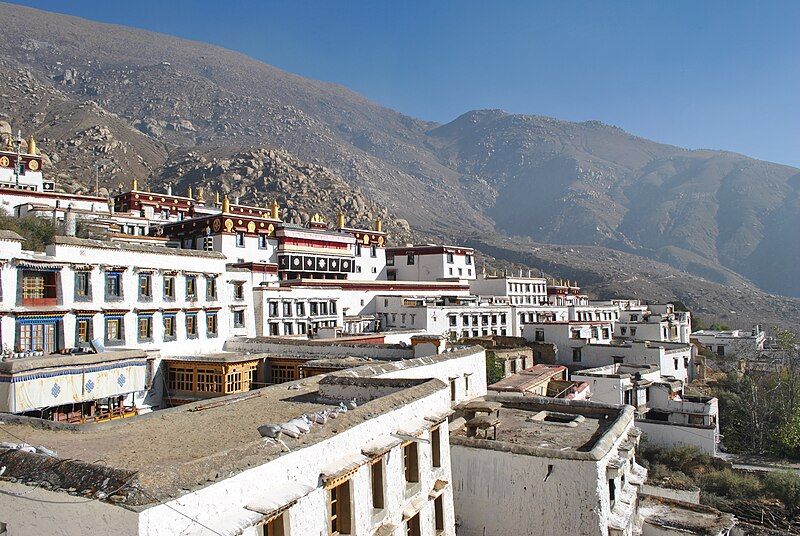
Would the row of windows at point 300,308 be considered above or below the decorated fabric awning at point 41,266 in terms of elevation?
below

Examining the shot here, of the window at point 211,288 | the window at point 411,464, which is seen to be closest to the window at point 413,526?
the window at point 411,464

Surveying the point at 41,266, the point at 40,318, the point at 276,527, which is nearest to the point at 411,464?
the point at 276,527

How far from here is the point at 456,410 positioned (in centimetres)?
1571

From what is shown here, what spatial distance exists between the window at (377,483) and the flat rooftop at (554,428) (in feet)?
13.5

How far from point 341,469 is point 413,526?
334 cm

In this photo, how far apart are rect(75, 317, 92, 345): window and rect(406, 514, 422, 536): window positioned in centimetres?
1513

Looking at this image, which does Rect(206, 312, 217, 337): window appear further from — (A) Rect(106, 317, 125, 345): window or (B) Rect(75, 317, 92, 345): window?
(B) Rect(75, 317, 92, 345): window

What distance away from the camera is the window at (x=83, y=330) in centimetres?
2025

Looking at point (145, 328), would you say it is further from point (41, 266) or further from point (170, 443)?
point (170, 443)

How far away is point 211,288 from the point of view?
2598 cm

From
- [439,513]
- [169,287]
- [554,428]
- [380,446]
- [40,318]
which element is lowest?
[439,513]

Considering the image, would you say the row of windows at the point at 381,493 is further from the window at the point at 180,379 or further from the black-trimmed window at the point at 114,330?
the black-trimmed window at the point at 114,330

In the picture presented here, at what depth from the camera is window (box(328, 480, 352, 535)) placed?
841 cm

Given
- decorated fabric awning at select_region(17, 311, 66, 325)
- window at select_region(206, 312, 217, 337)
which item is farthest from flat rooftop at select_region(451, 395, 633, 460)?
decorated fabric awning at select_region(17, 311, 66, 325)
